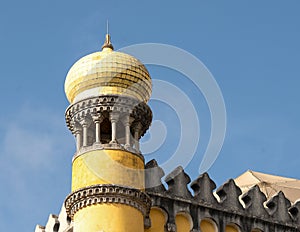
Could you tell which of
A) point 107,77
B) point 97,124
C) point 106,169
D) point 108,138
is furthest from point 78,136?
point 107,77

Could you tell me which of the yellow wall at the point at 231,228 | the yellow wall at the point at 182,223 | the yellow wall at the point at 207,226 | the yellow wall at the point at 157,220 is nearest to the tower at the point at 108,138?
the yellow wall at the point at 157,220

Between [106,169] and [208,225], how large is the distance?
15.5 ft

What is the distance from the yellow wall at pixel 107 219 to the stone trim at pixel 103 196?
5.3 inches

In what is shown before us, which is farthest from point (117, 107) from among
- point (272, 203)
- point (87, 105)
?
point (272, 203)

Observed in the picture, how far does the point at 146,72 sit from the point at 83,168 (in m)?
3.98

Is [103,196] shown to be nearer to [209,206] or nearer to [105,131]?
[105,131]

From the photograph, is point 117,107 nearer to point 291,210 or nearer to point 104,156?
point 104,156

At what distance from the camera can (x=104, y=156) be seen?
122 ft

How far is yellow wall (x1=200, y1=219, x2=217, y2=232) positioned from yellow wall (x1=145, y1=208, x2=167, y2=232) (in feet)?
5.07

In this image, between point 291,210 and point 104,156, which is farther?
point 291,210

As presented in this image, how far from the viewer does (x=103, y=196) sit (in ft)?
120

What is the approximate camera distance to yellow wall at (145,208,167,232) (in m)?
38.4

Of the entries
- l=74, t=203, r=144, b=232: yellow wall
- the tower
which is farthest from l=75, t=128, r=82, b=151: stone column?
l=74, t=203, r=144, b=232: yellow wall

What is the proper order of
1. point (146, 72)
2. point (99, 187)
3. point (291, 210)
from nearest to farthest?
1. point (99, 187)
2. point (146, 72)
3. point (291, 210)
